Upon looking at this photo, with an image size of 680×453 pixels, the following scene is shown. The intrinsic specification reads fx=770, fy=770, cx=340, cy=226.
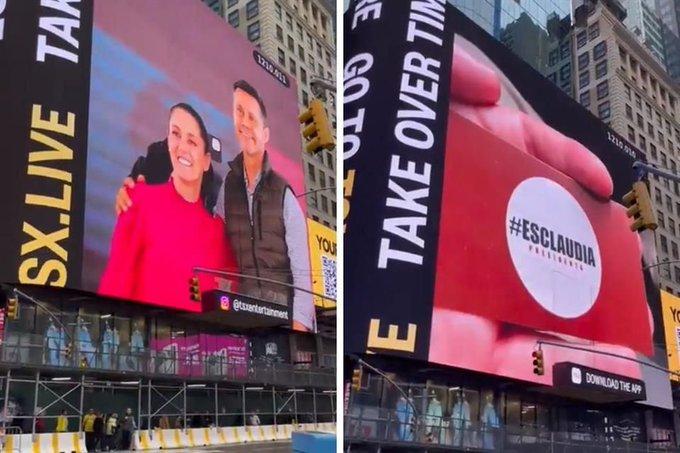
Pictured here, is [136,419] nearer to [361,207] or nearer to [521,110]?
[361,207]

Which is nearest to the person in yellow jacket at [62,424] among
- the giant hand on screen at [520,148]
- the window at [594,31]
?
the giant hand on screen at [520,148]

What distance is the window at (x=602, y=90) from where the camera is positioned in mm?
22206

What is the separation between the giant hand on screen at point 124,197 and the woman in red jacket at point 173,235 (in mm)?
132

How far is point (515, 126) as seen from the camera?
21641 millimetres

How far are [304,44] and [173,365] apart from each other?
958cm

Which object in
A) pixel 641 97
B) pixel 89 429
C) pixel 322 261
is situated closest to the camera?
pixel 89 429

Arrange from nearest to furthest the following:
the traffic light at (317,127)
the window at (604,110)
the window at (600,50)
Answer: the traffic light at (317,127) → the window at (600,50) → the window at (604,110)

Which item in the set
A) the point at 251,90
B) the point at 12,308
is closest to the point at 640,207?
the point at 12,308

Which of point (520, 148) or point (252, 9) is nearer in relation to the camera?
point (520, 148)

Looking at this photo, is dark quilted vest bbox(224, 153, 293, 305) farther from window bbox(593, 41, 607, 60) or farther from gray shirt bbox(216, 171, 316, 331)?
window bbox(593, 41, 607, 60)

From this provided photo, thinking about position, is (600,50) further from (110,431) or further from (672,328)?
(110,431)

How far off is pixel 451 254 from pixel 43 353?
924 centimetres

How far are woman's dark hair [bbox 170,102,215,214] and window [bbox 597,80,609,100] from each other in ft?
38.3

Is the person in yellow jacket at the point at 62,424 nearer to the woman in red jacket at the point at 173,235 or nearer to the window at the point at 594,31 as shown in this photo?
the woman in red jacket at the point at 173,235
